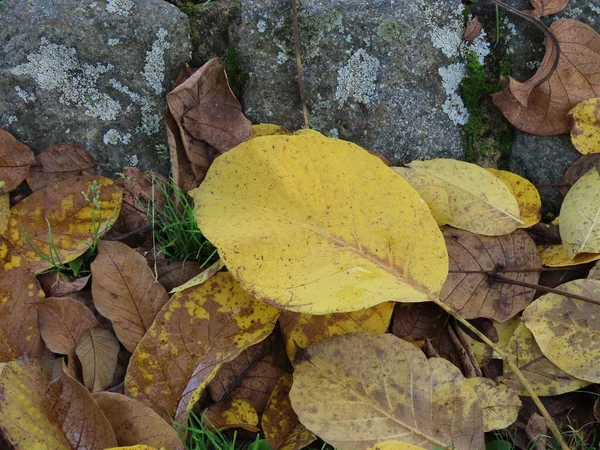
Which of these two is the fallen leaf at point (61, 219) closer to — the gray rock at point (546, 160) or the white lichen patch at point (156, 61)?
the white lichen patch at point (156, 61)

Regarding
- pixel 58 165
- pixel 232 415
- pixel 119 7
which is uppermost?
pixel 119 7

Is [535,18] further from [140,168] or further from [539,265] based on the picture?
[140,168]

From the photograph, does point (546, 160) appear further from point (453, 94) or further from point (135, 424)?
point (135, 424)

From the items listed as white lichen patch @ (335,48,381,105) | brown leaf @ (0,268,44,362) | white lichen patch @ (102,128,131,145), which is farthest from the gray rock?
brown leaf @ (0,268,44,362)

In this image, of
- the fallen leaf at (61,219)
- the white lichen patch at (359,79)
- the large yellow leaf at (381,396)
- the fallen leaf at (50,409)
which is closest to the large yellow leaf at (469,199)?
the white lichen patch at (359,79)

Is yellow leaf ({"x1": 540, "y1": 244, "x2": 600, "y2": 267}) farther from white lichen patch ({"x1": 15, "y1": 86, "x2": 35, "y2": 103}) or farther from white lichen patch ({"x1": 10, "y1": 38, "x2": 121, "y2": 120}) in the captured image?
white lichen patch ({"x1": 15, "y1": 86, "x2": 35, "y2": 103})

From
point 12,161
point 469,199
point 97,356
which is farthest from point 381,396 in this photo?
point 12,161
